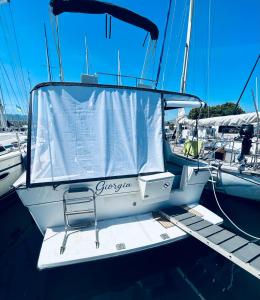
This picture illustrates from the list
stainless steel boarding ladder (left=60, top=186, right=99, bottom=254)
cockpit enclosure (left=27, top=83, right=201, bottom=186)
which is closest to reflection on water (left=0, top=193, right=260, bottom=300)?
stainless steel boarding ladder (left=60, top=186, right=99, bottom=254)

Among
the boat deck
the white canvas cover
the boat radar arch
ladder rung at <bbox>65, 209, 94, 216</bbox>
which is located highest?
the boat radar arch

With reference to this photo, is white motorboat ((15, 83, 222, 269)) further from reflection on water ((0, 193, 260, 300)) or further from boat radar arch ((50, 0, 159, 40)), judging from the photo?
boat radar arch ((50, 0, 159, 40))

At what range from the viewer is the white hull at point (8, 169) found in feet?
16.1

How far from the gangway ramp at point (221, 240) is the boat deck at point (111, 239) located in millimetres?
169

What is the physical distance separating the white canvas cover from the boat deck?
88 centimetres

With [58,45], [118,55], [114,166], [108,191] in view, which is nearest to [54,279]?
[108,191]

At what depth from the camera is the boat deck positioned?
2500mm

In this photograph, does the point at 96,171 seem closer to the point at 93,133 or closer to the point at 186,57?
the point at 93,133

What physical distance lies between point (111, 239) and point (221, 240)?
1.70 metres

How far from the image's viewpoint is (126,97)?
326 cm

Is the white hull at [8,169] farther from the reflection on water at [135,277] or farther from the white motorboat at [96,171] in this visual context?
the white motorboat at [96,171]

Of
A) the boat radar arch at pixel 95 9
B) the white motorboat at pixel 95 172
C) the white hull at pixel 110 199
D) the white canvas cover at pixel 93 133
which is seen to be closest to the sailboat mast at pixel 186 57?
the boat radar arch at pixel 95 9

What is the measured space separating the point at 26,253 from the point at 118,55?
7562mm

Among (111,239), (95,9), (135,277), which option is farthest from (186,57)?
(135,277)
